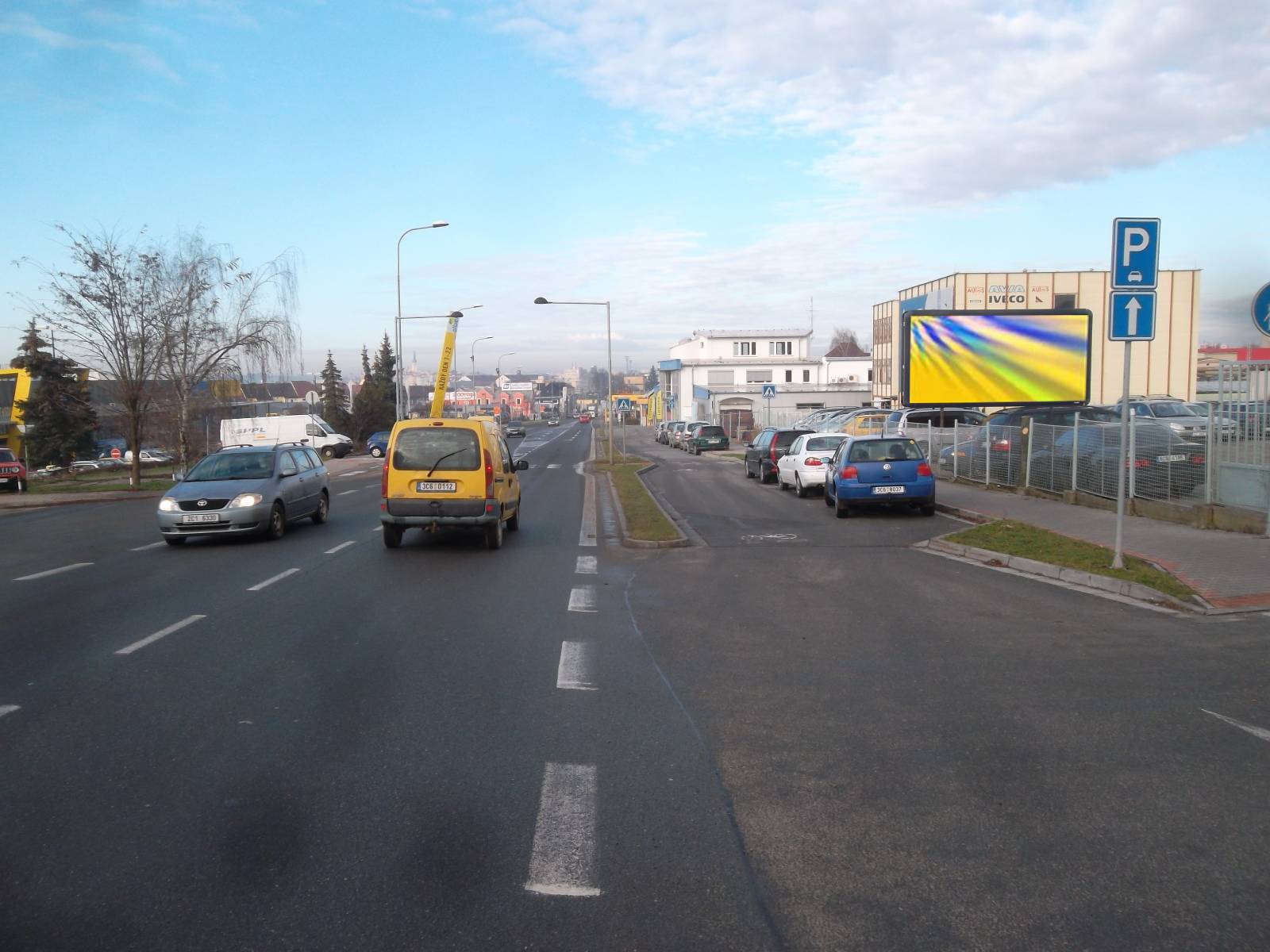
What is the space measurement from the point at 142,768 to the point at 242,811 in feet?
3.11

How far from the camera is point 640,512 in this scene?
18703 millimetres

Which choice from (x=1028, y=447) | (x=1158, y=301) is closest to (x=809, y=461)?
(x=1028, y=447)

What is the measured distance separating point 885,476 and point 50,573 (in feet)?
42.6

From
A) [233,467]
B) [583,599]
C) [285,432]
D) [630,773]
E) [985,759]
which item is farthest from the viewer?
[285,432]

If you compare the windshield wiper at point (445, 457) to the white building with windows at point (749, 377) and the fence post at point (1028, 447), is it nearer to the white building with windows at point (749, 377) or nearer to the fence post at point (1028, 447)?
the fence post at point (1028, 447)

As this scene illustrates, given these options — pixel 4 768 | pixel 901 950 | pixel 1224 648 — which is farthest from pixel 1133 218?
pixel 4 768

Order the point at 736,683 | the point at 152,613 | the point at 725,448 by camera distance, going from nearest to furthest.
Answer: the point at 736,683, the point at 152,613, the point at 725,448

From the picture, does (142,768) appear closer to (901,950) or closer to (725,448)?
(901,950)

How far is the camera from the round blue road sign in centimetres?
977

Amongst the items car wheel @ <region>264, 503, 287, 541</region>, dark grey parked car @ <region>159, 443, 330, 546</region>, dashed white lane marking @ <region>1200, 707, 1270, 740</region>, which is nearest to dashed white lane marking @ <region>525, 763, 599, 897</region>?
dashed white lane marking @ <region>1200, 707, 1270, 740</region>

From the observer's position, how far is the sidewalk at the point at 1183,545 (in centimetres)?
962

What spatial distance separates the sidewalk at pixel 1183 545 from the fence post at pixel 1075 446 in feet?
1.91

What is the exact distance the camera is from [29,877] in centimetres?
388

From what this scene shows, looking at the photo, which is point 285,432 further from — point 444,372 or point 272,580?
point 272,580
